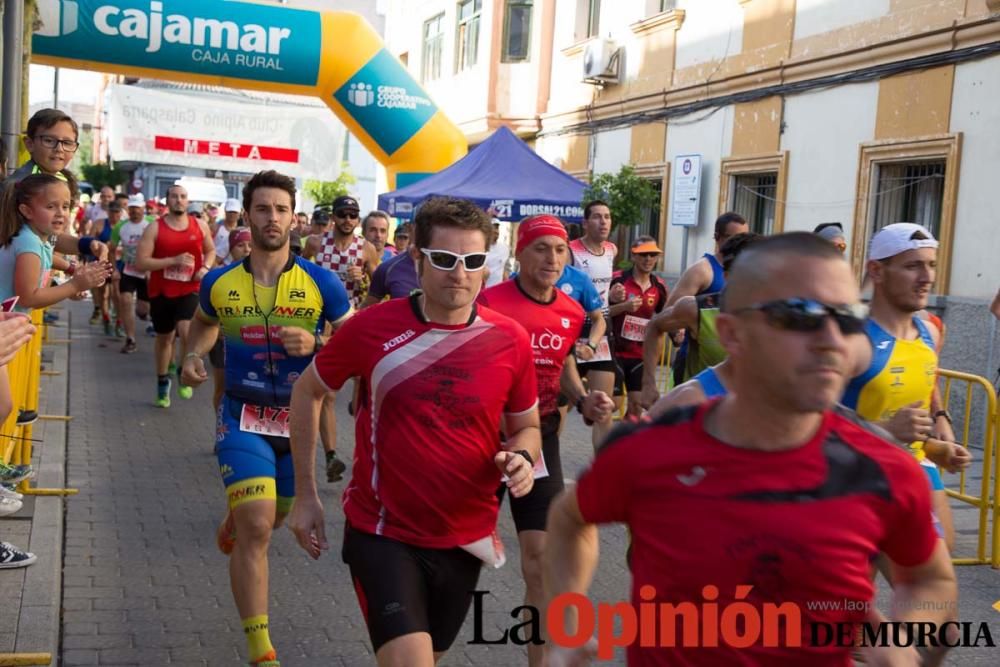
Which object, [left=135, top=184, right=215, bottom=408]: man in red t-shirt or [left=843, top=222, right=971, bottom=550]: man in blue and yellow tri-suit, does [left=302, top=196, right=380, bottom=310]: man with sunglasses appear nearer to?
[left=135, top=184, right=215, bottom=408]: man in red t-shirt

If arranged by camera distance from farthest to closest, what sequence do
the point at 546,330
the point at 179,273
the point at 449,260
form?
the point at 179,273, the point at 546,330, the point at 449,260

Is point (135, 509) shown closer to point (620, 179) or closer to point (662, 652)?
point (662, 652)

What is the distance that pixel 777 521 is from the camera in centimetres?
226

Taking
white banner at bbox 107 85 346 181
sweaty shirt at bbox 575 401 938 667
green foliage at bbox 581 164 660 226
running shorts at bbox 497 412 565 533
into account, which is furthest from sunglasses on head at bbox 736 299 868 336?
white banner at bbox 107 85 346 181

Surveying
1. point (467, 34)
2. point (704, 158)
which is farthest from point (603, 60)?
point (467, 34)

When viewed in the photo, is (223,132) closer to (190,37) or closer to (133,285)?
(190,37)

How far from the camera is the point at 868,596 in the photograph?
7.64 feet

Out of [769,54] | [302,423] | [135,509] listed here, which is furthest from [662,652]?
[769,54]

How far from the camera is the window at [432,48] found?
30.6 metres

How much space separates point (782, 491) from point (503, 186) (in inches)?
541

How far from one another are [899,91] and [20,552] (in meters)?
11.0

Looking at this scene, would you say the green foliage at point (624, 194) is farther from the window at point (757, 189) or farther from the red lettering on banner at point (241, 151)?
the red lettering on banner at point (241, 151)

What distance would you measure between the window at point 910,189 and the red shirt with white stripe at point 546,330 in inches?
319

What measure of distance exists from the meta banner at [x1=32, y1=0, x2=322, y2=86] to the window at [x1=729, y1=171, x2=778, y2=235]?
6312 millimetres
